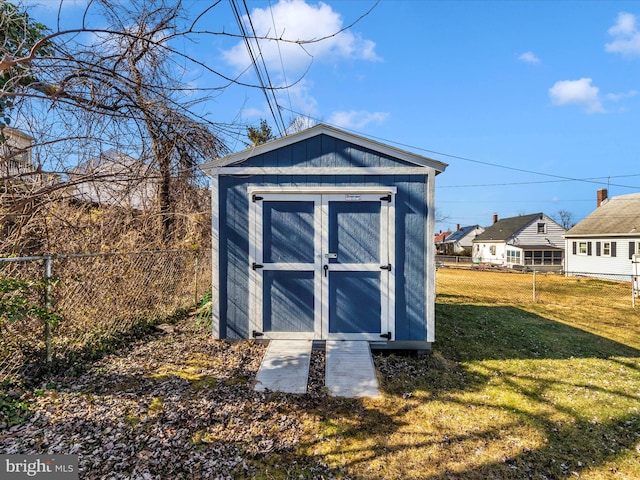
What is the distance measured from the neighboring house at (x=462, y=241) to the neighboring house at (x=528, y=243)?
8.49 metres

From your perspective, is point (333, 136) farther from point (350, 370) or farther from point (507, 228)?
point (507, 228)

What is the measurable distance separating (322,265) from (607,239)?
21.7 metres

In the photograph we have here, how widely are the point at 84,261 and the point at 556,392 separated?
5.59m

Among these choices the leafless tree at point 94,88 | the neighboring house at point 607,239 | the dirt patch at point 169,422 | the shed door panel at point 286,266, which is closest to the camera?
the dirt patch at point 169,422

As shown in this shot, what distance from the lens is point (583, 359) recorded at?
4.16 m

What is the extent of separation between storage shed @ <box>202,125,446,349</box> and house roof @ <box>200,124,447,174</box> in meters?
0.01

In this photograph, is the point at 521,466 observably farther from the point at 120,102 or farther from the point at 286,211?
the point at 120,102

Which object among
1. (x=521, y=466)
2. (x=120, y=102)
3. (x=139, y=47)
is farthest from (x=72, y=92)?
(x=521, y=466)

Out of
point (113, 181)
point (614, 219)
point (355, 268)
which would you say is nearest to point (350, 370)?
point (355, 268)

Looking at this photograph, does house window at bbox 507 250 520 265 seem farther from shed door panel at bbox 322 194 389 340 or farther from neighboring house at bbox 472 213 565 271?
shed door panel at bbox 322 194 389 340

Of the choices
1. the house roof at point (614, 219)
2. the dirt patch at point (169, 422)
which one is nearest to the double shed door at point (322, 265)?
the dirt patch at point (169, 422)

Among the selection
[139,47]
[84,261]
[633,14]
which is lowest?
[84,261]

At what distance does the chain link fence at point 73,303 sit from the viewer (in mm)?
2979

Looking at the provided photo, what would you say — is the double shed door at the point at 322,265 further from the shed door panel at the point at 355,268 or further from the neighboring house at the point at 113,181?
the neighboring house at the point at 113,181
